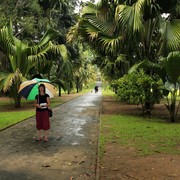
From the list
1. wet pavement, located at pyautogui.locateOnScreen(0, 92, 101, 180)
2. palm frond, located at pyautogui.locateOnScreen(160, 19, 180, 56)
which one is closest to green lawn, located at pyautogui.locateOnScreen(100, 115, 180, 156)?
wet pavement, located at pyautogui.locateOnScreen(0, 92, 101, 180)

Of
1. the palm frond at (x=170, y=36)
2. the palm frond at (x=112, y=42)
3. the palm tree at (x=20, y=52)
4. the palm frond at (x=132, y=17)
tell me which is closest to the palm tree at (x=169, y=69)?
the palm frond at (x=170, y=36)

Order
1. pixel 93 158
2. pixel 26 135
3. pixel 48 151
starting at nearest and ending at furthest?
1. pixel 93 158
2. pixel 48 151
3. pixel 26 135

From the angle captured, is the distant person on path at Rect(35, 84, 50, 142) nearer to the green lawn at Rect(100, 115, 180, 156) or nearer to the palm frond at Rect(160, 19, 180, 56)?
the green lawn at Rect(100, 115, 180, 156)

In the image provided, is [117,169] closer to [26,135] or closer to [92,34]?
[26,135]

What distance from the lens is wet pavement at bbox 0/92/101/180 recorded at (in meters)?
5.31

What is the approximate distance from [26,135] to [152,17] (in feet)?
25.9

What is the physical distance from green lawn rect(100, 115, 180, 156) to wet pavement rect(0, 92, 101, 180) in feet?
1.55

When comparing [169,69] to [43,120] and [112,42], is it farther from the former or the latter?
[43,120]

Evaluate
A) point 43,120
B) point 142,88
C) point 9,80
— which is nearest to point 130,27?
point 142,88

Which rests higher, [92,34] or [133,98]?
[92,34]

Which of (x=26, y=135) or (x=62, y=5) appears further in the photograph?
(x=62, y=5)

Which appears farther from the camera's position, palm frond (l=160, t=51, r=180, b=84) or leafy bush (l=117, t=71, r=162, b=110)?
leafy bush (l=117, t=71, r=162, b=110)

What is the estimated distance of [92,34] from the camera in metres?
13.8

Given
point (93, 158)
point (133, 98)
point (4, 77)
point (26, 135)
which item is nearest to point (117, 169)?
point (93, 158)
